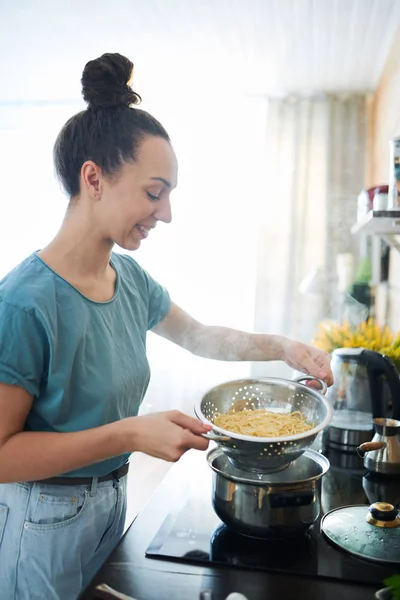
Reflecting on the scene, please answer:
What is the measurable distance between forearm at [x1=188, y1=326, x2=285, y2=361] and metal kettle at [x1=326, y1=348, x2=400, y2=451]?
8.3 inches

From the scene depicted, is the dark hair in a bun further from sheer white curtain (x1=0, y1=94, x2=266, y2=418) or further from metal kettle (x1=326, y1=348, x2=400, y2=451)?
metal kettle (x1=326, y1=348, x2=400, y2=451)

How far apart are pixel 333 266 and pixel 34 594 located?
2.31 m

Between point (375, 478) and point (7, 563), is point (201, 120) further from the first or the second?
point (7, 563)

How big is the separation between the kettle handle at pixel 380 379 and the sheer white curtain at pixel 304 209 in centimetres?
162

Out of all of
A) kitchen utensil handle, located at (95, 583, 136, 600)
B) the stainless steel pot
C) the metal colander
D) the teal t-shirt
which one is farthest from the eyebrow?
kitchen utensil handle, located at (95, 583, 136, 600)

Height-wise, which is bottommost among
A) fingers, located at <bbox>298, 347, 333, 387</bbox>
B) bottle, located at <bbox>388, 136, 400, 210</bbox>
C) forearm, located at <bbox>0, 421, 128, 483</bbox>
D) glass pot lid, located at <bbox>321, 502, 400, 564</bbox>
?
glass pot lid, located at <bbox>321, 502, 400, 564</bbox>

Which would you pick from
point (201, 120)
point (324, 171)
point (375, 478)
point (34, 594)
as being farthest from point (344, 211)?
point (34, 594)

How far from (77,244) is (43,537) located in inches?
18.5

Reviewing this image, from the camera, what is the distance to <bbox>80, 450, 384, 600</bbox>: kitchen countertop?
2.03 ft

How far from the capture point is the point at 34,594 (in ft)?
2.70

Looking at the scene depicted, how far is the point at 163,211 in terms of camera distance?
894 millimetres

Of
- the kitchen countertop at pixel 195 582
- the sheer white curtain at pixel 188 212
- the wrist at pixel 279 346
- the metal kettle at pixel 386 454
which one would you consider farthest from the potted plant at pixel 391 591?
the sheer white curtain at pixel 188 212

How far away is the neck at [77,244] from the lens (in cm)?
85

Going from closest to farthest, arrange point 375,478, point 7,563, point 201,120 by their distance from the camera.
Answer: point 7,563 < point 375,478 < point 201,120
